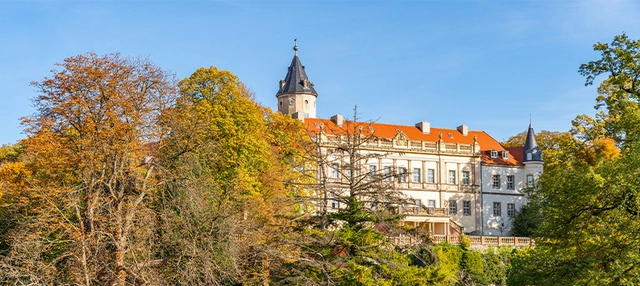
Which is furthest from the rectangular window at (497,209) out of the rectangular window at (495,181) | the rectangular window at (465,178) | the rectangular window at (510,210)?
the rectangular window at (465,178)

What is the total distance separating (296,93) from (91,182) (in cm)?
4750

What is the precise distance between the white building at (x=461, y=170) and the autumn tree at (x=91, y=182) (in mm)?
38103

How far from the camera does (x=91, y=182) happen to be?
23.1 m

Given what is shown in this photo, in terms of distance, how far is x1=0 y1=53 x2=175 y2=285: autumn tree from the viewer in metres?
22.7

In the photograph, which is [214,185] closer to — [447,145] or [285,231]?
[285,231]

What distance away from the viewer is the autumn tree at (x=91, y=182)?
22.7 m

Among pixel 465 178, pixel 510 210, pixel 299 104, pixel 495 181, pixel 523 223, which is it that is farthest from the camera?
pixel 299 104

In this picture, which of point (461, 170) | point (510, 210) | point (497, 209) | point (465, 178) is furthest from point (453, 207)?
point (510, 210)

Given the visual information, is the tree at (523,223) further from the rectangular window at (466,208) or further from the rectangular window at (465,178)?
the rectangular window at (465,178)

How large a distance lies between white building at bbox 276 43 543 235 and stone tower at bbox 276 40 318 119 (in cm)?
329

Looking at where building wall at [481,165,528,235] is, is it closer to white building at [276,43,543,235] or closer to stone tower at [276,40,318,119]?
white building at [276,43,543,235]

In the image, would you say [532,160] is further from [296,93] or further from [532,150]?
[296,93]

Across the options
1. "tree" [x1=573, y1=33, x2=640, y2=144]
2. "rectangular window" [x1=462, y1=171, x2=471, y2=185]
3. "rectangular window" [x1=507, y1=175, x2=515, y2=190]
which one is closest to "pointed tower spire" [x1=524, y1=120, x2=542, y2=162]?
"rectangular window" [x1=507, y1=175, x2=515, y2=190]

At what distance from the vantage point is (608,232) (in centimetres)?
2158
